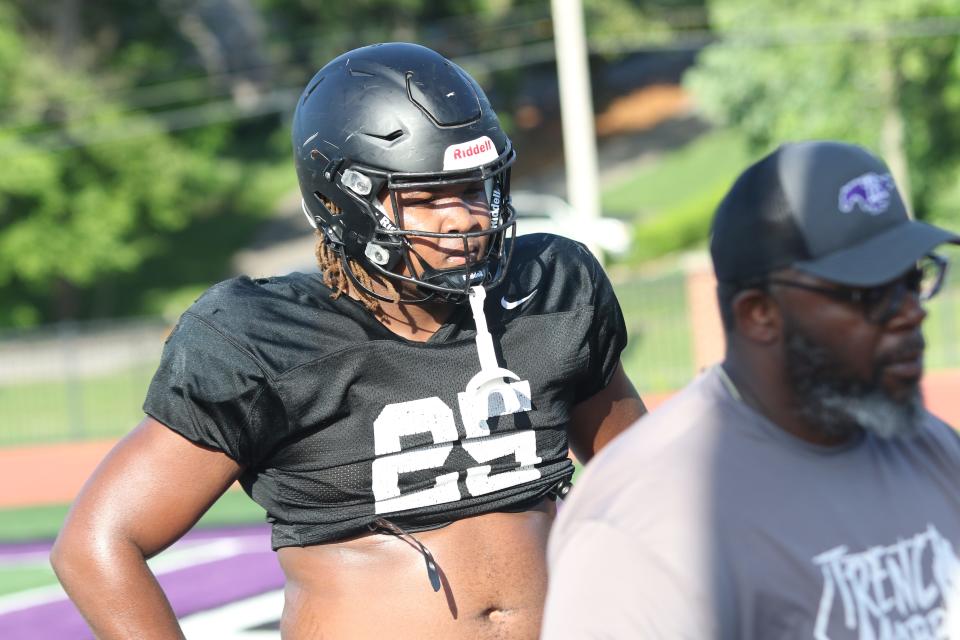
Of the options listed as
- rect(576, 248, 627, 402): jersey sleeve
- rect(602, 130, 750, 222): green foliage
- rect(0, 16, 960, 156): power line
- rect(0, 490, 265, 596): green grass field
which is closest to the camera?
rect(576, 248, 627, 402): jersey sleeve

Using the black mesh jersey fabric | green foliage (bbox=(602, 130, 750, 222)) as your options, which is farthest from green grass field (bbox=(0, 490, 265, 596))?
green foliage (bbox=(602, 130, 750, 222))

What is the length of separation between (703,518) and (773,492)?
4.8 inches

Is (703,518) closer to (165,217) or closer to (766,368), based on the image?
(766,368)

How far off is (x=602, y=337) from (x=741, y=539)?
1288 mm

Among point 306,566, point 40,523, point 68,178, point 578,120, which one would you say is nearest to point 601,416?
point 306,566

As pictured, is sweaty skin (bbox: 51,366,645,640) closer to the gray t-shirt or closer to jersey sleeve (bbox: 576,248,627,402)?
jersey sleeve (bbox: 576,248,627,402)

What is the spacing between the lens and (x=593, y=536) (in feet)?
5.95

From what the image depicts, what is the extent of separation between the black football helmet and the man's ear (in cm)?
88

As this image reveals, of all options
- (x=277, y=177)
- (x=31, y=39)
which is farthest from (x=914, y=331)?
(x=277, y=177)

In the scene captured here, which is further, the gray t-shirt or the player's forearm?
the player's forearm

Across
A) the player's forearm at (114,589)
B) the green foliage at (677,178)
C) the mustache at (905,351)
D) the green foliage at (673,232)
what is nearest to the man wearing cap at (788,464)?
the mustache at (905,351)

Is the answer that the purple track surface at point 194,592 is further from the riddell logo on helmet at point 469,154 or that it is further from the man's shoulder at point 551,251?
the riddell logo on helmet at point 469,154

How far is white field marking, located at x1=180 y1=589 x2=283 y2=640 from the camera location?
685 centimetres

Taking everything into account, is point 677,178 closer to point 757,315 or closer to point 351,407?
point 351,407
